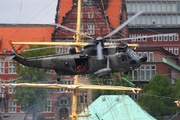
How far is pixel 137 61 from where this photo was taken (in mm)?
89062

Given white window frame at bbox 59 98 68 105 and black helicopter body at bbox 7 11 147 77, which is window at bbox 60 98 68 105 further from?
black helicopter body at bbox 7 11 147 77

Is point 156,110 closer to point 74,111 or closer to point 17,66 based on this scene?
point 17,66

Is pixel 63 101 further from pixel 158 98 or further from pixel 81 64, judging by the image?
pixel 81 64

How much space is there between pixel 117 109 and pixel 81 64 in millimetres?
45951

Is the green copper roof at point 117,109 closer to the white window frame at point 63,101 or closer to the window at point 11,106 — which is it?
the window at point 11,106

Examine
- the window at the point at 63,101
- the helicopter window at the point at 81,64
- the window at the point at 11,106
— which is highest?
the helicopter window at the point at 81,64

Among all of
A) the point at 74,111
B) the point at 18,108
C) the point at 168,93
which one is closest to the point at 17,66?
the point at 18,108

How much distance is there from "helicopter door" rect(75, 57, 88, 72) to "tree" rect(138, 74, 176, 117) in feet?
261

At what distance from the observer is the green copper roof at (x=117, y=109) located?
130625 mm

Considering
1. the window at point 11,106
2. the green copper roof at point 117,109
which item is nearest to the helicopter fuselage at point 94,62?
the green copper roof at point 117,109

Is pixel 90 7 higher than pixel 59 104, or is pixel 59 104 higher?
pixel 90 7

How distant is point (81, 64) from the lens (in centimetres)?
8862

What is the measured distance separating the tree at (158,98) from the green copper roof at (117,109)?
31612 millimetres

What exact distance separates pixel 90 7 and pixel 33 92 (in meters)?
33.1
